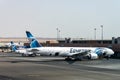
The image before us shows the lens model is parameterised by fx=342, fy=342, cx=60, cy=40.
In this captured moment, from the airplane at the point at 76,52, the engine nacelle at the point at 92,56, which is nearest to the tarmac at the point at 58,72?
the engine nacelle at the point at 92,56

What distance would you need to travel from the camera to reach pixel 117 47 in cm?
11425

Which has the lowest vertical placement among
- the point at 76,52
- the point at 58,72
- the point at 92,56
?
the point at 58,72

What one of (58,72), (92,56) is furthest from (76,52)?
(58,72)

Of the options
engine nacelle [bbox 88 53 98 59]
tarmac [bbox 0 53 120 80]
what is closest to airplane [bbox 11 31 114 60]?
engine nacelle [bbox 88 53 98 59]

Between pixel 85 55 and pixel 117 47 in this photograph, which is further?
pixel 117 47

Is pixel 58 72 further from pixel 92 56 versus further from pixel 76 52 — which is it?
pixel 76 52

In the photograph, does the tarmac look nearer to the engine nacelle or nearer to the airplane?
the engine nacelle

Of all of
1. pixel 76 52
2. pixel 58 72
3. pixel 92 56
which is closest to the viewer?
pixel 58 72

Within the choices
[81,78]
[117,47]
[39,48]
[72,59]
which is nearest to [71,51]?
[72,59]

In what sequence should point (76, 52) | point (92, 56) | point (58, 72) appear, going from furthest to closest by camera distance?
point (76, 52) < point (92, 56) < point (58, 72)

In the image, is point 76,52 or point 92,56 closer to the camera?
point 92,56

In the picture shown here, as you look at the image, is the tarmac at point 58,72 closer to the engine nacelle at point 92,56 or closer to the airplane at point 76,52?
the engine nacelle at point 92,56

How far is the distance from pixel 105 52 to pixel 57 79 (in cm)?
5296

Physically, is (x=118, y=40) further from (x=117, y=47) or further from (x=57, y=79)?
(x=57, y=79)
